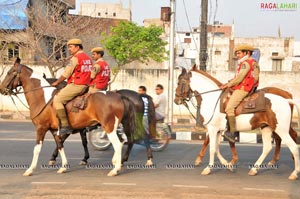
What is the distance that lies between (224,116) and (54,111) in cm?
337

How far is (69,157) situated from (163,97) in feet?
10.4

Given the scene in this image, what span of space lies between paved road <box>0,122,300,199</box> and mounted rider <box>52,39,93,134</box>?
116cm

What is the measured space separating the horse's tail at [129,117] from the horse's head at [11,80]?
84.7 inches

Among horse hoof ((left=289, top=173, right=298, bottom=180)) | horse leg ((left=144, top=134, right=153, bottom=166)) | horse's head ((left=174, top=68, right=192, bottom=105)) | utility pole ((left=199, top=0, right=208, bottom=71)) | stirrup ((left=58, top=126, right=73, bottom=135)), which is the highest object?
utility pole ((left=199, top=0, right=208, bottom=71))

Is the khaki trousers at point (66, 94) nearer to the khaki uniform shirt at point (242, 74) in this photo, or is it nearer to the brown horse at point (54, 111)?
the brown horse at point (54, 111)

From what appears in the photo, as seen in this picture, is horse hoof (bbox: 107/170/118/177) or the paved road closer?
the paved road

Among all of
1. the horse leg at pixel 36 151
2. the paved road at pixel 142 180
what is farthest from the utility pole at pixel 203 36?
the horse leg at pixel 36 151

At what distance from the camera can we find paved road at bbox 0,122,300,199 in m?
6.30

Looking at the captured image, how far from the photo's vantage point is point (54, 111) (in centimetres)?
762

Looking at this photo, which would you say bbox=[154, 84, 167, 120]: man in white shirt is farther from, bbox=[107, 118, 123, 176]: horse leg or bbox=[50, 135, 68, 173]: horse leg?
bbox=[50, 135, 68, 173]: horse leg

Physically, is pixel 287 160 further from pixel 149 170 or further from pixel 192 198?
pixel 192 198

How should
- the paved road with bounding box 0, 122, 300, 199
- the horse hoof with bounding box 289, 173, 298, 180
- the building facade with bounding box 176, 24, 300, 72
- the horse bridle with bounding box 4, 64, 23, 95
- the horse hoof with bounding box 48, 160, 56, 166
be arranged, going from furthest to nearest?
the building facade with bounding box 176, 24, 300, 72, the horse hoof with bounding box 48, 160, 56, 166, the horse bridle with bounding box 4, 64, 23, 95, the horse hoof with bounding box 289, 173, 298, 180, the paved road with bounding box 0, 122, 300, 199

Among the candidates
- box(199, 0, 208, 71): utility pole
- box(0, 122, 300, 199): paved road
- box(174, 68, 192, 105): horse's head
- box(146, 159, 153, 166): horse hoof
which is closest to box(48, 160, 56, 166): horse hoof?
box(0, 122, 300, 199): paved road

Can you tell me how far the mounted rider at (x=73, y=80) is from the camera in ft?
24.5
